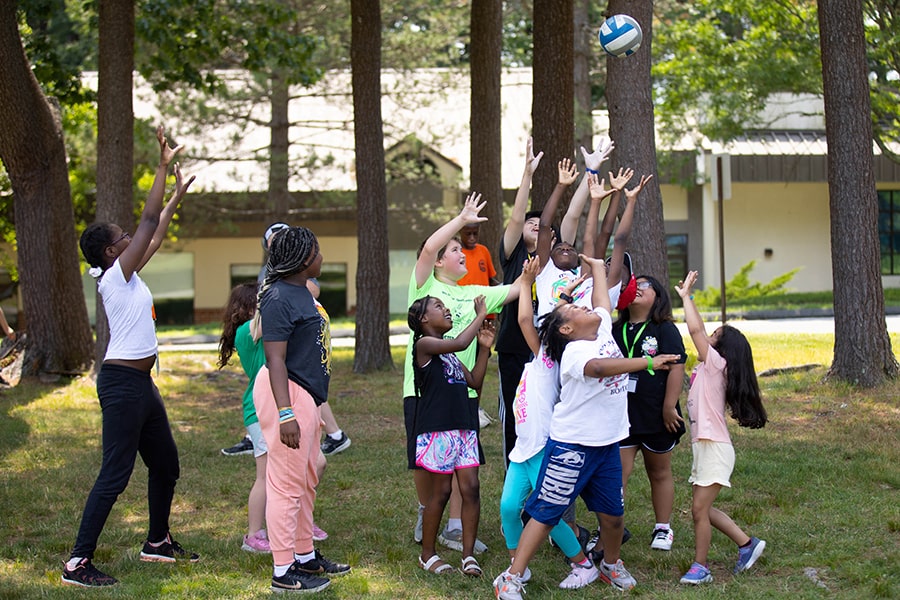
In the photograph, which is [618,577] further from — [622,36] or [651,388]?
[622,36]

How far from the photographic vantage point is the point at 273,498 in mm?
5207

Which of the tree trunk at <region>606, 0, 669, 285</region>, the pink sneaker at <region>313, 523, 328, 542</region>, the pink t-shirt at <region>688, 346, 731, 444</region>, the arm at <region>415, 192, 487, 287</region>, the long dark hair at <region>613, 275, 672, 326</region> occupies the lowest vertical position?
the pink sneaker at <region>313, 523, 328, 542</region>

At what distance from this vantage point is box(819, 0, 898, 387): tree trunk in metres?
10.1

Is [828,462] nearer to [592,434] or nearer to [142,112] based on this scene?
[592,434]

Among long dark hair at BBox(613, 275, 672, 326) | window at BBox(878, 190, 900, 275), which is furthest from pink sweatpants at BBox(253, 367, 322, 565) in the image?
window at BBox(878, 190, 900, 275)

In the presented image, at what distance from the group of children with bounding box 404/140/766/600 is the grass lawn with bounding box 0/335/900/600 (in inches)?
9.7

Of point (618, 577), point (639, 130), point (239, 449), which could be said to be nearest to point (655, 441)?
point (618, 577)

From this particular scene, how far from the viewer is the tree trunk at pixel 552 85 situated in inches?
458

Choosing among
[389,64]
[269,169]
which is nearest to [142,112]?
[269,169]

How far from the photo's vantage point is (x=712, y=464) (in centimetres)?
534

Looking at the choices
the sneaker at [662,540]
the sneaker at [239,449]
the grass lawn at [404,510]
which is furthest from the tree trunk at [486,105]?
the sneaker at [662,540]

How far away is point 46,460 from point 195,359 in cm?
766

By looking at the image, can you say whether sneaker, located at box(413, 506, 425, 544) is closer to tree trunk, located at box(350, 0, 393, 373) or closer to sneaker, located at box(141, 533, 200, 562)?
sneaker, located at box(141, 533, 200, 562)

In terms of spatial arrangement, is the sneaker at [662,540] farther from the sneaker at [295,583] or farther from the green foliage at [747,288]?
the green foliage at [747,288]
